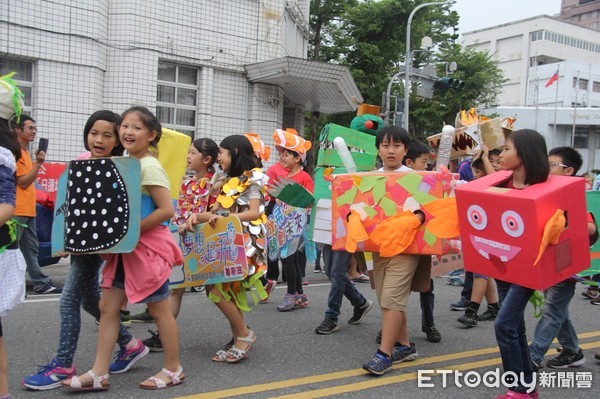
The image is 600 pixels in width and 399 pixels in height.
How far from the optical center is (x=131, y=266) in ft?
11.9

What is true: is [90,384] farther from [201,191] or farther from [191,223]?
[201,191]

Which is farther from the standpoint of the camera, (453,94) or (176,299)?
(453,94)

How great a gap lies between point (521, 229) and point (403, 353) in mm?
1625

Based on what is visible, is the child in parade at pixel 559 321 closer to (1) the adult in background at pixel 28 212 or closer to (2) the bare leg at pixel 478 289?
(2) the bare leg at pixel 478 289

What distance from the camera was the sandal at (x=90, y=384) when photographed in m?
3.57

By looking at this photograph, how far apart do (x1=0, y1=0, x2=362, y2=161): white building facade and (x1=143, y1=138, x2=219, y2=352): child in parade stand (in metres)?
6.40

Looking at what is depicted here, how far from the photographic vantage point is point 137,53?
1130 cm

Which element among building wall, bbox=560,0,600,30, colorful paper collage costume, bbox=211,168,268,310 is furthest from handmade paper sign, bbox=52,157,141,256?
building wall, bbox=560,0,600,30

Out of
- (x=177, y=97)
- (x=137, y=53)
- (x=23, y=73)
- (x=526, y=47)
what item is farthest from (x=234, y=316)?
(x=526, y=47)

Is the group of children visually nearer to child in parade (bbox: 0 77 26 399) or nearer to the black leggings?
child in parade (bbox: 0 77 26 399)

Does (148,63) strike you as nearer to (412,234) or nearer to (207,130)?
(207,130)

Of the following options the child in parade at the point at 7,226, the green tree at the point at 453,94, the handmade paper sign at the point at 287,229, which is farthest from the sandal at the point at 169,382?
the green tree at the point at 453,94

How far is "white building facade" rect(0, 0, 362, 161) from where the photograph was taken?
10.4m

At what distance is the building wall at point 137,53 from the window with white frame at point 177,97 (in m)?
0.11
